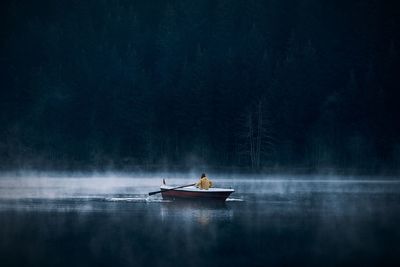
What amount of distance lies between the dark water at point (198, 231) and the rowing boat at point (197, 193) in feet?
1.95

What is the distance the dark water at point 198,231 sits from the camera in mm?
23250

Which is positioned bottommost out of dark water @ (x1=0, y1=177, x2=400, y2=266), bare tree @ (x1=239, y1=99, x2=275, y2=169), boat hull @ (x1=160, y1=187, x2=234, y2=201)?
dark water @ (x1=0, y1=177, x2=400, y2=266)

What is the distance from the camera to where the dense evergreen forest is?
9094 cm

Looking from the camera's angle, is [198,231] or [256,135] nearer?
[198,231]

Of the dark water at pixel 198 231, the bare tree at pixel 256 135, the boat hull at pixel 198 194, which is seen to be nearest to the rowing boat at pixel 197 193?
the boat hull at pixel 198 194

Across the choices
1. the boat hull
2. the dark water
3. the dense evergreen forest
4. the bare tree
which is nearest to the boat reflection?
the dark water

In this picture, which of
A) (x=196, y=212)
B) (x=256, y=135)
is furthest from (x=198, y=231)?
(x=256, y=135)

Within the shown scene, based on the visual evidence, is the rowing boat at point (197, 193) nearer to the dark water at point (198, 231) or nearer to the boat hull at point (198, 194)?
the boat hull at point (198, 194)

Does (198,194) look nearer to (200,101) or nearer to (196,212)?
(196,212)

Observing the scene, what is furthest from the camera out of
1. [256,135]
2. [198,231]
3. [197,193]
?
[256,135]

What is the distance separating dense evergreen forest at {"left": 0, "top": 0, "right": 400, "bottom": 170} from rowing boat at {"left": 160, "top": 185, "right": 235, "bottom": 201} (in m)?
42.0

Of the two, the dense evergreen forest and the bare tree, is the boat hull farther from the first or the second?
the bare tree

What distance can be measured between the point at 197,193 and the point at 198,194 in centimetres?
8

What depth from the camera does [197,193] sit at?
41.5m
